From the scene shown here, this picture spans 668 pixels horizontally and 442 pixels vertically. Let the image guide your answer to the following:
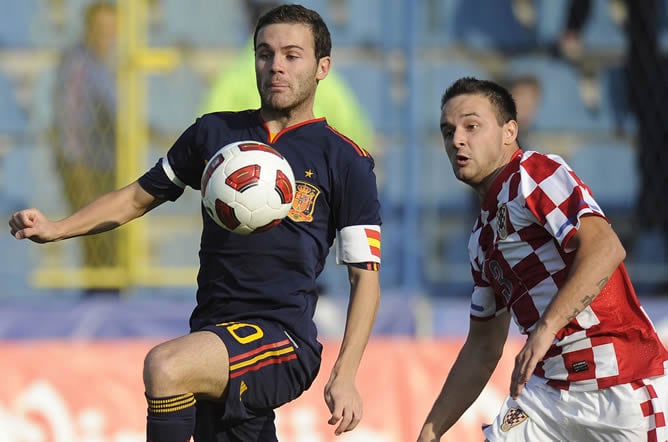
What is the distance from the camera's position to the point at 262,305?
4.39m

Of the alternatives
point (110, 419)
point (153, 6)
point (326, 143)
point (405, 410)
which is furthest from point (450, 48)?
point (326, 143)

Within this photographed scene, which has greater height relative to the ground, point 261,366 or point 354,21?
point 354,21

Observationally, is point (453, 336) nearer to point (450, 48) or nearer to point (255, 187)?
point (450, 48)

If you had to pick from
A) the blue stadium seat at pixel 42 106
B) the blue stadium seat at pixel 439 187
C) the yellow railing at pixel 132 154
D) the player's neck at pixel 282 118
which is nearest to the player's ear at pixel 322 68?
the player's neck at pixel 282 118

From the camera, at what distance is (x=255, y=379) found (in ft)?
14.0

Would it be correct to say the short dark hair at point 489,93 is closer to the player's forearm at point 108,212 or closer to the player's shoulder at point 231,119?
the player's shoulder at point 231,119

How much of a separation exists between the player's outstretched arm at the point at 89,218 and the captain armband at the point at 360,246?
0.84m

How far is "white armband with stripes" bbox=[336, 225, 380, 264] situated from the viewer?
4.38 metres

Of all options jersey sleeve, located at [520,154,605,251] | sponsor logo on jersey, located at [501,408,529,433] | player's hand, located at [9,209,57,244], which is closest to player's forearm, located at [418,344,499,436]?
sponsor logo on jersey, located at [501,408,529,433]

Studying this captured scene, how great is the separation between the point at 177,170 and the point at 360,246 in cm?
83

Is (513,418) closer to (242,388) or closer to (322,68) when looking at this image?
(242,388)

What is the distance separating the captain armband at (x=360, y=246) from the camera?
172 inches

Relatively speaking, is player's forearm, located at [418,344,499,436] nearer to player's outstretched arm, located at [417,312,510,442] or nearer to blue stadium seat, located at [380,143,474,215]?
player's outstretched arm, located at [417,312,510,442]

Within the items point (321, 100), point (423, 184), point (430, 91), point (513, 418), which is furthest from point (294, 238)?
point (430, 91)
